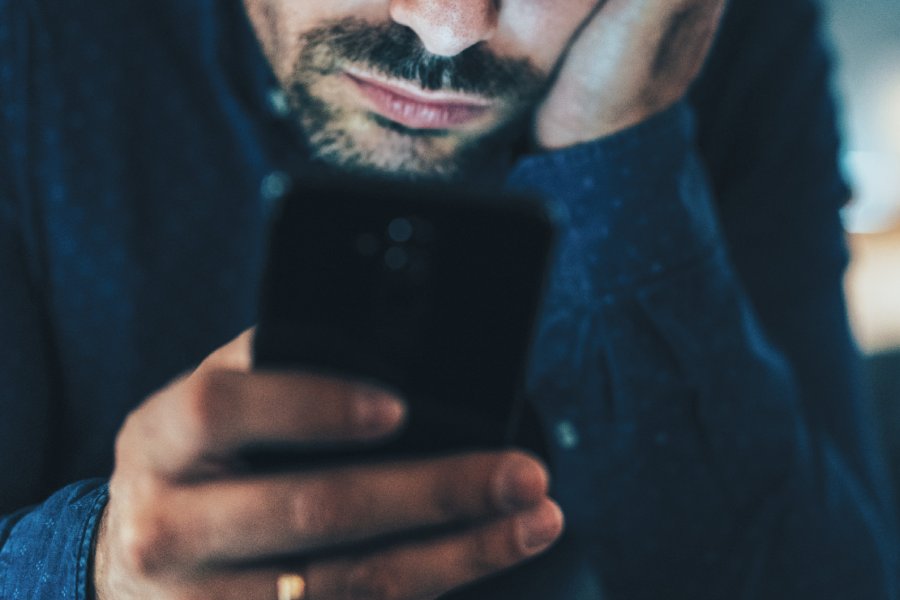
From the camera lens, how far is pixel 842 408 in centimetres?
64

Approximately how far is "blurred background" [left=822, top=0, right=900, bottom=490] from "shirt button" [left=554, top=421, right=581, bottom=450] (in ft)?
2.55

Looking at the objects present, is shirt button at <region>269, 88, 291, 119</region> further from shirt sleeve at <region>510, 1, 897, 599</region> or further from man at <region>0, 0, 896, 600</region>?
shirt sleeve at <region>510, 1, 897, 599</region>

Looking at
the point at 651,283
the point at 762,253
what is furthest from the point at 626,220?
the point at 762,253

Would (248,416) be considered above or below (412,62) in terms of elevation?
below

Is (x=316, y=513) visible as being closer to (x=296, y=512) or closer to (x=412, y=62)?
(x=296, y=512)

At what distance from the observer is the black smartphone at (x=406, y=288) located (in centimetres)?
24

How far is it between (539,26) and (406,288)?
0.29 metres

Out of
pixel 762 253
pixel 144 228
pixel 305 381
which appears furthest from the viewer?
pixel 762 253

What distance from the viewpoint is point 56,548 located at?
1.00ft

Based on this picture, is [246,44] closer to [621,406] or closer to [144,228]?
[144,228]

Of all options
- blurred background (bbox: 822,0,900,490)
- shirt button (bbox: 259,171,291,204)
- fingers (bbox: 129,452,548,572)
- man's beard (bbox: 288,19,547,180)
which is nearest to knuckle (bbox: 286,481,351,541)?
fingers (bbox: 129,452,548,572)

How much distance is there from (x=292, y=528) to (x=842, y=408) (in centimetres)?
62

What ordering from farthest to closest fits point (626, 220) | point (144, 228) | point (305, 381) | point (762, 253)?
point (762, 253), point (144, 228), point (626, 220), point (305, 381)

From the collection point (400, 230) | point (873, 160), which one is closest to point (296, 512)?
point (400, 230)
